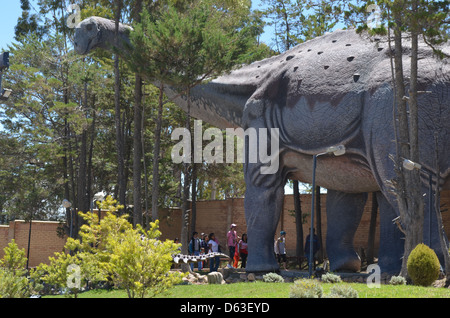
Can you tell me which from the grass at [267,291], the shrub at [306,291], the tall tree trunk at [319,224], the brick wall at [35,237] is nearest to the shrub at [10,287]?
Result: the grass at [267,291]

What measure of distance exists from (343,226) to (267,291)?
7362 mm

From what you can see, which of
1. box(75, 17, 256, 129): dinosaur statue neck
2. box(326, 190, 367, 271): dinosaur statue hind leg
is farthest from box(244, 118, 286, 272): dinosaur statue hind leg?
box(326, 190, 367, 271): dinosaur statue hind leg

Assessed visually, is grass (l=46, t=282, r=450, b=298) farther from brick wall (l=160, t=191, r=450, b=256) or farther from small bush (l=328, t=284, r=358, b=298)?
brick wall (l=160, t=191, r=450, b=256)

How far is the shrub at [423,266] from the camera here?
43.0ft

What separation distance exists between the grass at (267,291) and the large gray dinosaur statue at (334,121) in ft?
10.3

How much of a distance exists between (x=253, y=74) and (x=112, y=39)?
193 inches

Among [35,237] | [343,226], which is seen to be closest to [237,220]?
[35,237]

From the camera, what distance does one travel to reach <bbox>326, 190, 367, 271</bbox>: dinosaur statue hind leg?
19.1 meters

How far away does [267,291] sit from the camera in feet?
→ 40.7

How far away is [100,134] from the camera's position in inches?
1225

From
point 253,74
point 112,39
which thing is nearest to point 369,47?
point 253,74

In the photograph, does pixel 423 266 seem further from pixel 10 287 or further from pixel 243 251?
pixel 243 251

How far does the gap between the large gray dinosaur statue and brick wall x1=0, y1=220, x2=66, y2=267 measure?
14.5 m
